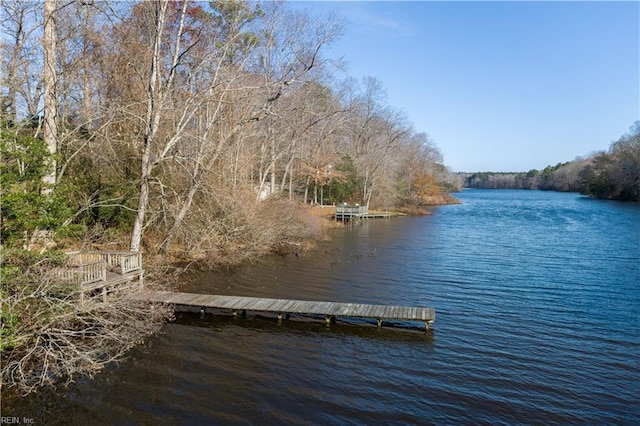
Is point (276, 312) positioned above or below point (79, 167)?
below

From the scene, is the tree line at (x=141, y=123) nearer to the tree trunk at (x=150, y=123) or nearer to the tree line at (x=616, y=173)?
the tree trunk at (x=150, y=123)

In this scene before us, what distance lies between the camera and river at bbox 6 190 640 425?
8.51 metres

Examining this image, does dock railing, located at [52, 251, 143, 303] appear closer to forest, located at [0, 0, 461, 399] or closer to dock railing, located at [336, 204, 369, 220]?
forest, located at [0, 0, 461, 399]

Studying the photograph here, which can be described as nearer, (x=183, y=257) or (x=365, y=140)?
(x=183, y=257)

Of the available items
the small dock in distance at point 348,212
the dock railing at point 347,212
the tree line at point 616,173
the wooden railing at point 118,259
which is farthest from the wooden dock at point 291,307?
the tree line at point 616,173

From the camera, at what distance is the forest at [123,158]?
9.16 m

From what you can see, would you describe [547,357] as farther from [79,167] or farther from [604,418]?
[79,167]

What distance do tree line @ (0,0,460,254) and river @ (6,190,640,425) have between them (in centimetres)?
359

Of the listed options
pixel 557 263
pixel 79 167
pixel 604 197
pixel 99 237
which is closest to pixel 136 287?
pixel 99 237

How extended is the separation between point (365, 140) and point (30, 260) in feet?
164

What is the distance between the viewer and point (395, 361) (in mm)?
10758

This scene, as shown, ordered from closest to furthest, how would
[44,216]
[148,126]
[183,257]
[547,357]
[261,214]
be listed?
[44,216]
[547,357]
[148,126]
[183,257]
[261,214]

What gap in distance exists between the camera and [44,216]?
30.1 feet

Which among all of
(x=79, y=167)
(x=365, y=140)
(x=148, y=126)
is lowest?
(x=79, y=167)
